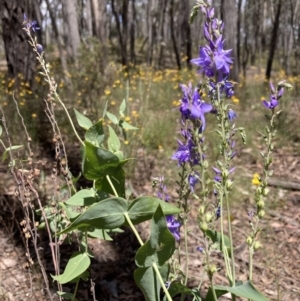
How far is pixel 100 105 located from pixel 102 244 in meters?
2.52

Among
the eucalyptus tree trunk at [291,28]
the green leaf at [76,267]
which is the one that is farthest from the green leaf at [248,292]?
the eucalyptus tree trunk at [291,28]

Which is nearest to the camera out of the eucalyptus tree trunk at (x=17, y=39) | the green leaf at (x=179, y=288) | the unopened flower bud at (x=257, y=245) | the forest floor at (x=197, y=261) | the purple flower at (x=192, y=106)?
the purple flower at (x=192, y=106)

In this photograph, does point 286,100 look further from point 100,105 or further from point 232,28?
point 100,105

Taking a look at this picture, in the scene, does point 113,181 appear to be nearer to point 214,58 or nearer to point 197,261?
point 214,58

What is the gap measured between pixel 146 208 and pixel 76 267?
380 millimetres

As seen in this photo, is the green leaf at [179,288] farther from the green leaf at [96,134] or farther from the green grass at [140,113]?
the green grass at [140,113]

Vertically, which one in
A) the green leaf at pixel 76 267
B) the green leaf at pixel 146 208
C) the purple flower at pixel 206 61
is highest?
the purple flower at pixel 206 61

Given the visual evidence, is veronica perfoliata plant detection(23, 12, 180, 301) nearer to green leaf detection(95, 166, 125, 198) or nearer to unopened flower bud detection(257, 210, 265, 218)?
green leaf detection(95, 166, 125, 198)

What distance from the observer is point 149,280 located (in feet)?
4.98

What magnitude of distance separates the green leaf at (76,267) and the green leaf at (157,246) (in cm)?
28

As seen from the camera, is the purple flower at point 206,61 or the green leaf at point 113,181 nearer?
the purple flower at point 206,61

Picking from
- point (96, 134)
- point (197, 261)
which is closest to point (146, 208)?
point (96, 134)

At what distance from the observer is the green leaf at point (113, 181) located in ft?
5.38

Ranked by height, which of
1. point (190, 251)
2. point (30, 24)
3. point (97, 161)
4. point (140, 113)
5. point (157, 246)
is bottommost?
point (190, 251)
